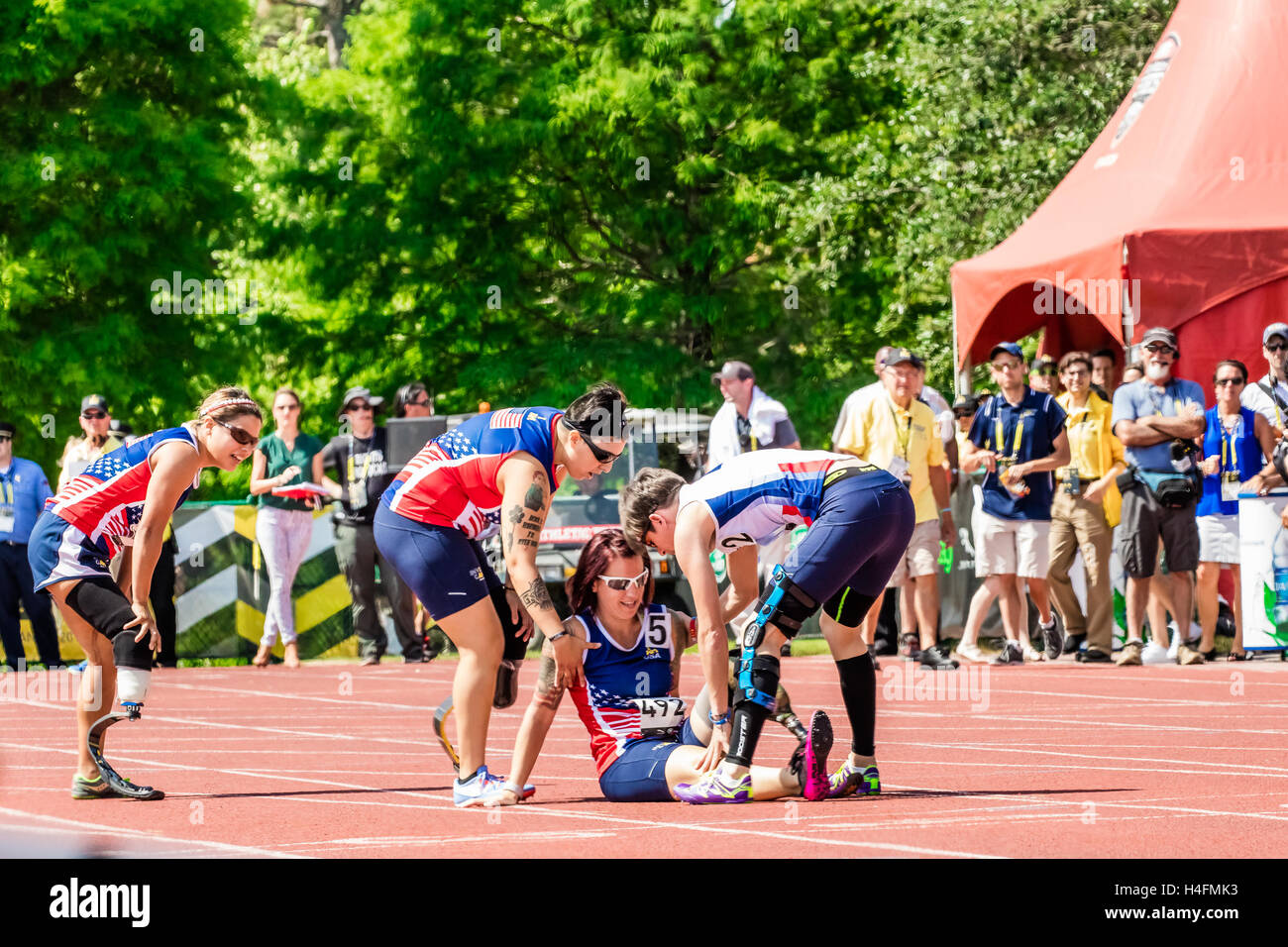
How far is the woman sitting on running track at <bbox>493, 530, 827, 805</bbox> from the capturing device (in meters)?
8.52

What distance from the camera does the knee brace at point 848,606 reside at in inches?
340

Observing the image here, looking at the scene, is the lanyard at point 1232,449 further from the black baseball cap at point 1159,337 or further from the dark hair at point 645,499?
the dark hair at point 645,499

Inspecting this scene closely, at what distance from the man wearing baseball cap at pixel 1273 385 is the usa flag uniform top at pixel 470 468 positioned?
8.55 metres

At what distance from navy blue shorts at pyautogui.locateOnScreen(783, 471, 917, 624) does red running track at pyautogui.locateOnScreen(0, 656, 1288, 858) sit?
36.0 inches

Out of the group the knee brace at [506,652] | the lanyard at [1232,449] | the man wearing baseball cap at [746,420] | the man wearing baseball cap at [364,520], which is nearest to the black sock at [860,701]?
Result: the knee brace at [506,652]

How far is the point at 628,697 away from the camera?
28.8 feet

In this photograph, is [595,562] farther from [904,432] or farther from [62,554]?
[904,432]

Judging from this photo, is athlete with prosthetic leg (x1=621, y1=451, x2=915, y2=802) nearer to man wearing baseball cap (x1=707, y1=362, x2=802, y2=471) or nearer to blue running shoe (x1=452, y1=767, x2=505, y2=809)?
blue running shoe (x1=452, y1=767, x2=505, y2=809)
